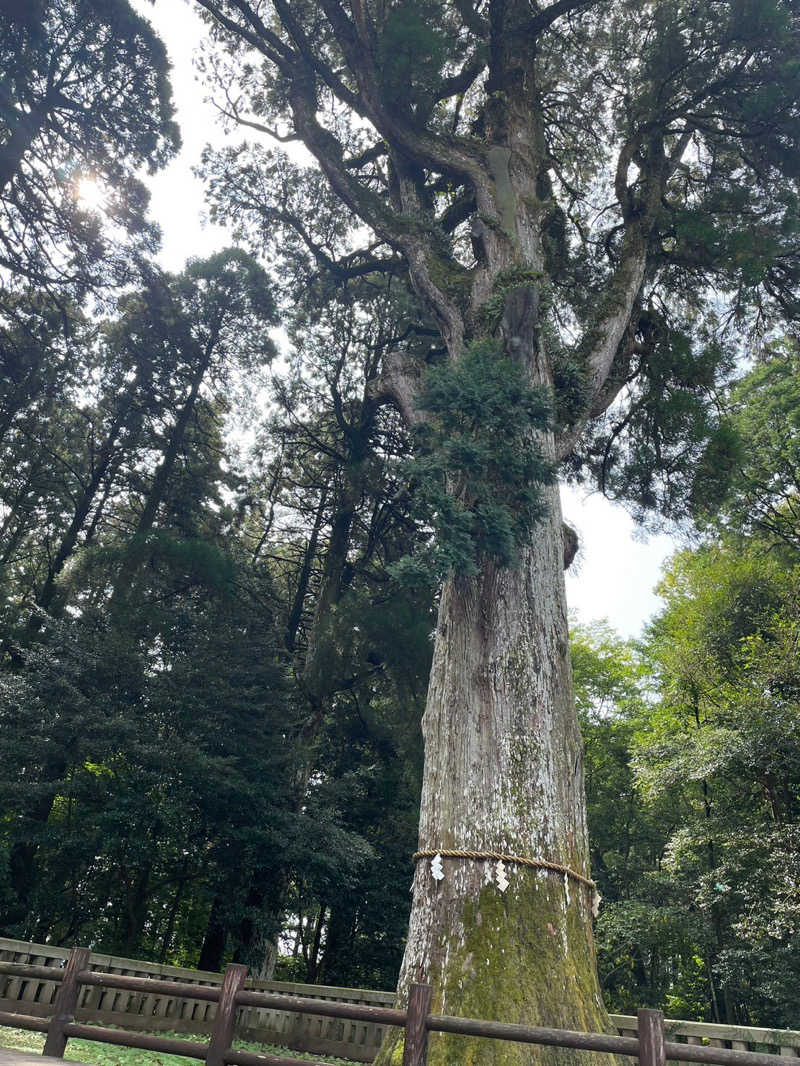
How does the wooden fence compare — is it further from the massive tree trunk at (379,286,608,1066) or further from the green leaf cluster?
the green leaf cluster

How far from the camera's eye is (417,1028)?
3604 mm

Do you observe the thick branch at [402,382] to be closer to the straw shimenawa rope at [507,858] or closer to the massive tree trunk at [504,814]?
the massive tree trunk at [504,814]

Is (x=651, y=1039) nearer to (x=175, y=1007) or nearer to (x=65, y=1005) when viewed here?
(x=65, y=1005)

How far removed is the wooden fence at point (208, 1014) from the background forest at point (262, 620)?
173 centimetres

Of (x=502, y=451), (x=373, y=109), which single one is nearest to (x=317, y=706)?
(x=502, y=451)

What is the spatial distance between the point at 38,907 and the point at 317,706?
5.02 m

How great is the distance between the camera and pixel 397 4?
9320mm

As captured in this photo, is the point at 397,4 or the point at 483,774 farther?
the point at 397,4

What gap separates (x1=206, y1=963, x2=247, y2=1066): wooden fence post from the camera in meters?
3.87

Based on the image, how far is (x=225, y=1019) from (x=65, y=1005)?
1.12 m

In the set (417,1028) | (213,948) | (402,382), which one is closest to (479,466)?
(402,382)

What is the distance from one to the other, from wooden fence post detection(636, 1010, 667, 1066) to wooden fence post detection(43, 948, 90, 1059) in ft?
10.7

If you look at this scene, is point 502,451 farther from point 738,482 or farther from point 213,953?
point 213,953

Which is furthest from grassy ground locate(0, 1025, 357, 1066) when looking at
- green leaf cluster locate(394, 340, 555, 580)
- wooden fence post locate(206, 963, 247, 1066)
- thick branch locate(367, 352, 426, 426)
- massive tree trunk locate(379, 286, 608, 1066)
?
thick branch locate(367, 352, 426, 426)
